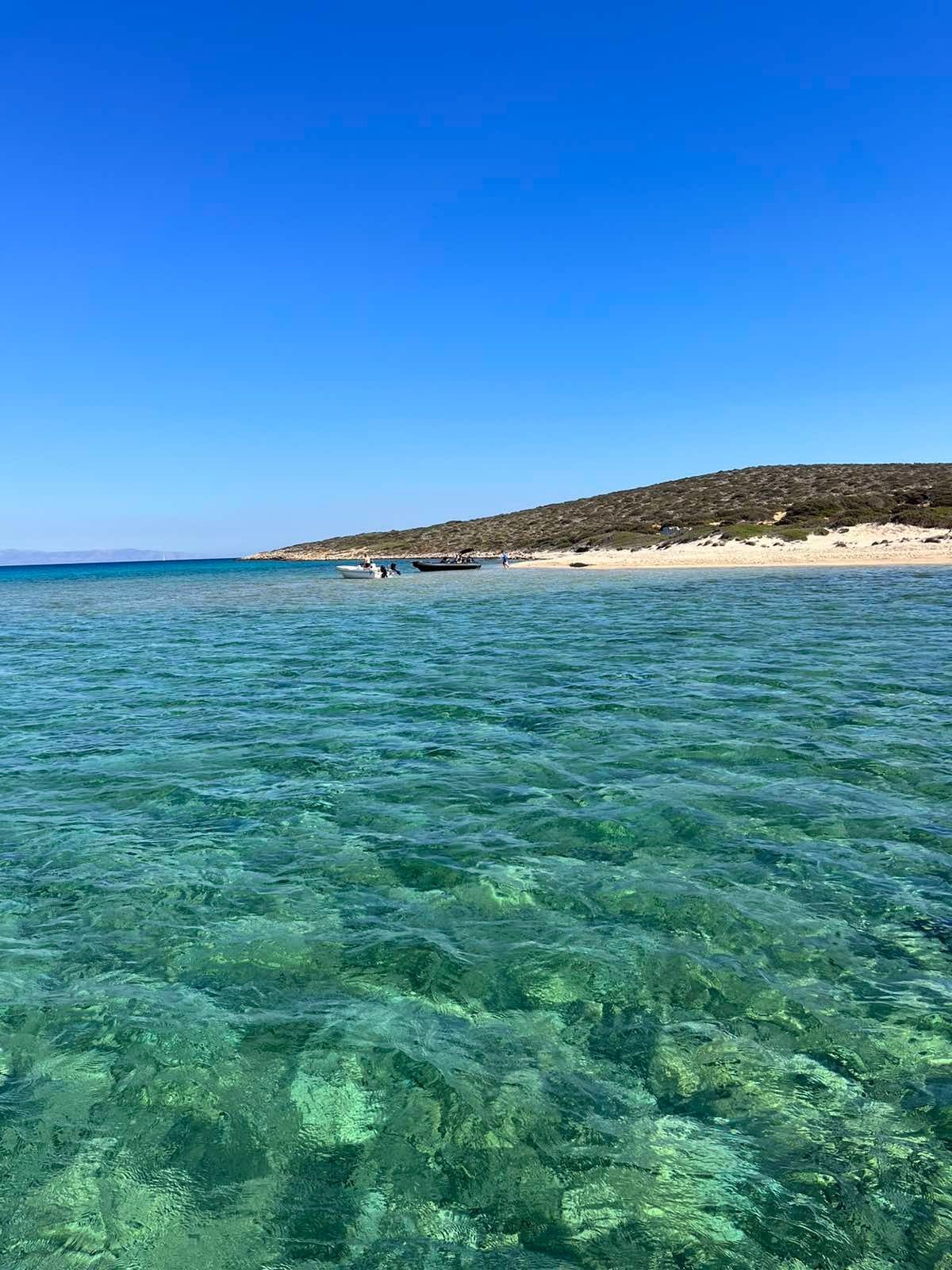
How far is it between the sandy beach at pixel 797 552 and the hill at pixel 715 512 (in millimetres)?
2321

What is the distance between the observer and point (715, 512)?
9331 cm

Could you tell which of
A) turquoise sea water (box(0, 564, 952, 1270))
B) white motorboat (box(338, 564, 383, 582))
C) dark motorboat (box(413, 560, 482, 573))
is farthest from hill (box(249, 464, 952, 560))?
turquoise sea water (box(0, 564, 952, 1270))

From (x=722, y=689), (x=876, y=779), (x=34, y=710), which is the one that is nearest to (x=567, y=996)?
(x=876, y=779)

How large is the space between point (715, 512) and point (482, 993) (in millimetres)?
94656

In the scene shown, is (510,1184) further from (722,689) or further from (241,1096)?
(722,689)

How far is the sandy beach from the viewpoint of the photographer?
192 ft

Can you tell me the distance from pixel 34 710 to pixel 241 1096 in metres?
13.8

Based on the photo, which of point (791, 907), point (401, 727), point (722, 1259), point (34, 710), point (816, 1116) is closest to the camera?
point (722, 1259)

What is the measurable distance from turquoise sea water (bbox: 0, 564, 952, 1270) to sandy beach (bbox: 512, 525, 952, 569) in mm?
50625

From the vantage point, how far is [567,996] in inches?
215

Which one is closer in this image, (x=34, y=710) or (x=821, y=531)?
(x=34, y=710)

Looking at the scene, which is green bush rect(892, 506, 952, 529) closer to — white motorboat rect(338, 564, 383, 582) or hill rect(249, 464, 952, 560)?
hill rect(249, 464, 952, 560)

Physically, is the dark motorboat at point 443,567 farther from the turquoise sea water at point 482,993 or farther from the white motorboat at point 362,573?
the turquoise sea water at point 482,993

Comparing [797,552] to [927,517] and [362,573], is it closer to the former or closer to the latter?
[927,517]
